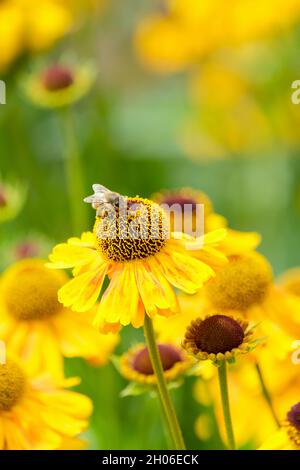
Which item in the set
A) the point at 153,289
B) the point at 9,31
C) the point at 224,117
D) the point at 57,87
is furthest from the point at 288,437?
the point at 224,117

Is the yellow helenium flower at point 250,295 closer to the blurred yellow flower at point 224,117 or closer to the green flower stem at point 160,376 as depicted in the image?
the green flower stem at point 160,376

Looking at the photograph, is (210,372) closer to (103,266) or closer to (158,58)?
(103,266)

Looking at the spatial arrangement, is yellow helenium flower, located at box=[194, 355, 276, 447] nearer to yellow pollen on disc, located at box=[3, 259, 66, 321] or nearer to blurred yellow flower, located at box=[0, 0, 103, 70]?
yellow pollen on disc, located at box=[3, 259, 66, 321]

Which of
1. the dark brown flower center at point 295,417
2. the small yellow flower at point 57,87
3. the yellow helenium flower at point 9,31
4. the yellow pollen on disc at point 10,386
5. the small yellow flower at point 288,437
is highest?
the yellow helenium flower at point 9,31

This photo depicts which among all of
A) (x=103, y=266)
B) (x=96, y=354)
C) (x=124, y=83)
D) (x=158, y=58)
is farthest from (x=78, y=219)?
(x=124, y=83)

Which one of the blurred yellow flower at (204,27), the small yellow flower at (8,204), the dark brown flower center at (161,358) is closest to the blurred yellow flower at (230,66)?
the blurred yellow flower at (204,27)

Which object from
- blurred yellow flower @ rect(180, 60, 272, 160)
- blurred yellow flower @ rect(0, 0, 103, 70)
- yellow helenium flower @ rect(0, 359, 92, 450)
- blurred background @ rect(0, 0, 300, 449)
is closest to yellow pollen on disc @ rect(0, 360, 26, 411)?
yellow helenium flower @ rect(0, 359, 92, 450)
